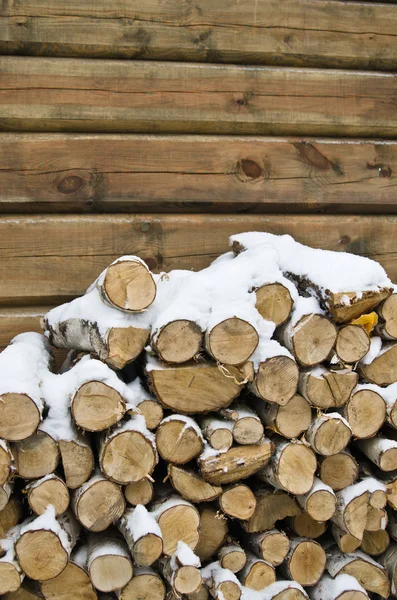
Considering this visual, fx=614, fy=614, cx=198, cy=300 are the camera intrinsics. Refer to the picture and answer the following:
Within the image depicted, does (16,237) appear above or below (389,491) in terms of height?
above

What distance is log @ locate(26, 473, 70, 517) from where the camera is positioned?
97.7 inches

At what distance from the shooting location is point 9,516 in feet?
8.39

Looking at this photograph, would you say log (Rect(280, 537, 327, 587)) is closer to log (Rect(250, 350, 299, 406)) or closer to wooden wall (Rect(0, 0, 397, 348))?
log (Rect(250, 350, 299, 406))

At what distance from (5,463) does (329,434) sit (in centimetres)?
137

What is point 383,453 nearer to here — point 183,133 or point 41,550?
point 41,550

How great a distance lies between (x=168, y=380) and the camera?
257 cm

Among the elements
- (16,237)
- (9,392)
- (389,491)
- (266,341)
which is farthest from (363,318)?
(16,237)

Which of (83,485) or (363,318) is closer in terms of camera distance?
(83,485)

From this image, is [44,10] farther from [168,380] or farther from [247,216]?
[168,380]

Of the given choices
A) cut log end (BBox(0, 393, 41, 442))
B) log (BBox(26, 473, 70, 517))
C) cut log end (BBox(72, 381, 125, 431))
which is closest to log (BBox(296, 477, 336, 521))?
cut log end (BBox(72, 381, 125, 431))

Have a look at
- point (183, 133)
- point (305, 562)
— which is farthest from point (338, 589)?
point (183, 133)

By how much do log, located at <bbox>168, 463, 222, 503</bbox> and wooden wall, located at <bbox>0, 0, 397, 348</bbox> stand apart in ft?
4.15

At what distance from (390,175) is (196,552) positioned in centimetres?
244

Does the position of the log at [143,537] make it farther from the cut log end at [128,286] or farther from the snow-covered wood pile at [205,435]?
the cut log end at [128,286]
